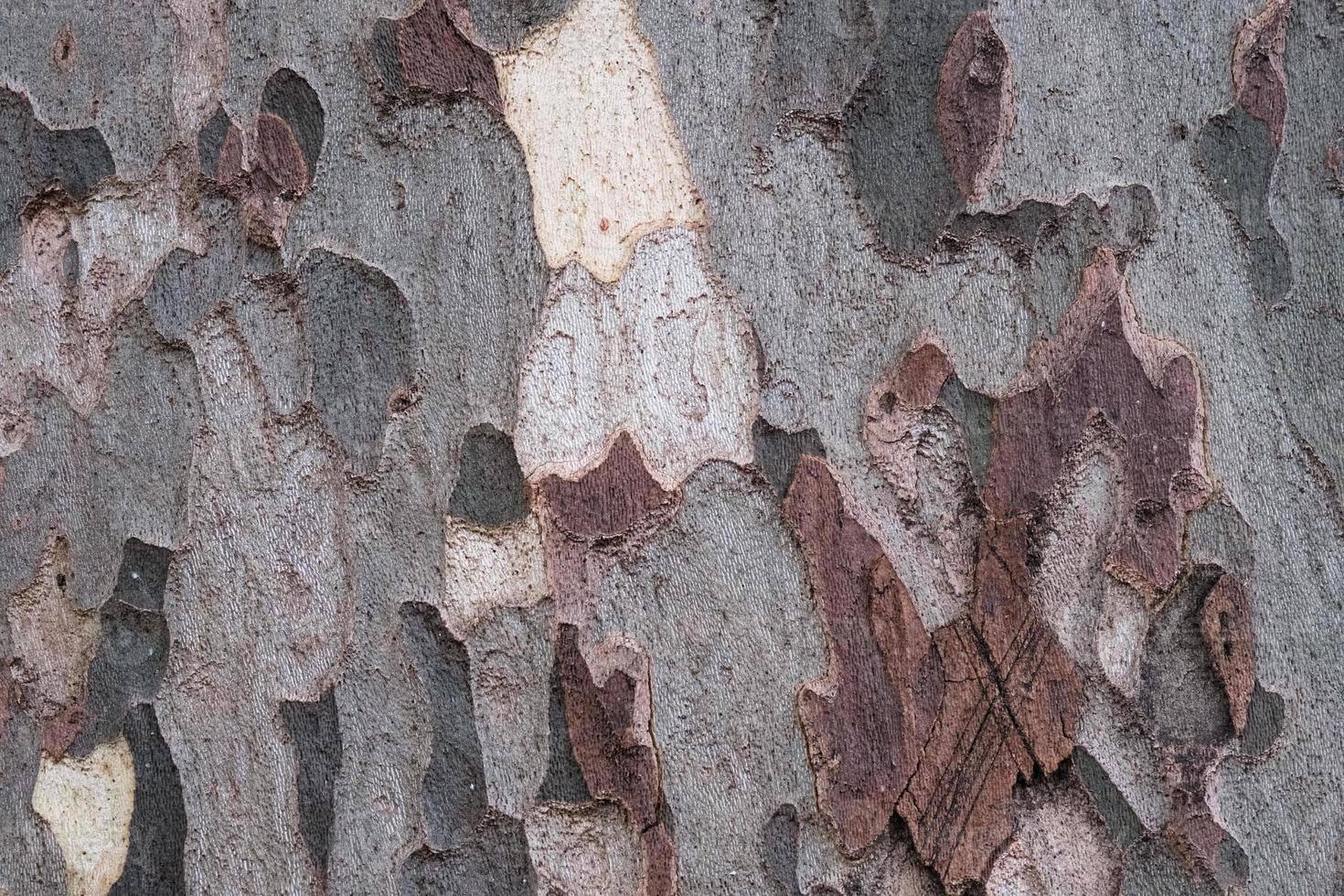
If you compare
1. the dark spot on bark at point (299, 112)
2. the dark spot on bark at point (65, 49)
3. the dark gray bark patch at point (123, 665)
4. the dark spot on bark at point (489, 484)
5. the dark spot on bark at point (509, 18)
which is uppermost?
the dark spot on bark at point (65, 49)

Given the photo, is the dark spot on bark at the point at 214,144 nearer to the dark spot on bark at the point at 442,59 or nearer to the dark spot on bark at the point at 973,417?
the dark spot on bark at the point at 442,59

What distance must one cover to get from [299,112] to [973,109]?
0.44m

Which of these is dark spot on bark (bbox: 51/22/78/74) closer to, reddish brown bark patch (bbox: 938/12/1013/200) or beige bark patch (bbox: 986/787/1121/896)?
reddish brown bark patch (bbox: 938/12/1013/200)

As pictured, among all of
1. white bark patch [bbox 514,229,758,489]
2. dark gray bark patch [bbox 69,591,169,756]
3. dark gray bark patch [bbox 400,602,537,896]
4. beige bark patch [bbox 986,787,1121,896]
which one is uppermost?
white bark patch [bbox 514,229,758,489]

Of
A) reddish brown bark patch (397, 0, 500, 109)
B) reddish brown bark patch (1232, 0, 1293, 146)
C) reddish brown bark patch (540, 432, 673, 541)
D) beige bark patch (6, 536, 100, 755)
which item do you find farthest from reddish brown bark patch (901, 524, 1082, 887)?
beige bark patch (6, 536, 100, 755)

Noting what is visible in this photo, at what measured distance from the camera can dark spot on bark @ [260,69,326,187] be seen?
0.68 meters

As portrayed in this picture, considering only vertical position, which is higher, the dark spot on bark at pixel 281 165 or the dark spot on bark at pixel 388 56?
the dark spot on bark at pixel 388 56

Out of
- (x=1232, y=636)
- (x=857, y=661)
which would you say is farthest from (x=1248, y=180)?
(x=857, y=661)

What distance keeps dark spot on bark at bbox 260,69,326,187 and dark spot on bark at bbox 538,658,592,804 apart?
0.37 m

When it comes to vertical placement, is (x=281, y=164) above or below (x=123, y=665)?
above

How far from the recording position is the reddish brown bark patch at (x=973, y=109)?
2.16 feet

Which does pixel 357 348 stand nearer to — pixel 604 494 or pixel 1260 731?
pixel 604 494

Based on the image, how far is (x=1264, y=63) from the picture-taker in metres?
0.67

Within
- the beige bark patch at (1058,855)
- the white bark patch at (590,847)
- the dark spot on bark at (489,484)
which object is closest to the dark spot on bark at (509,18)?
the dark spot on bark at (489,484)
